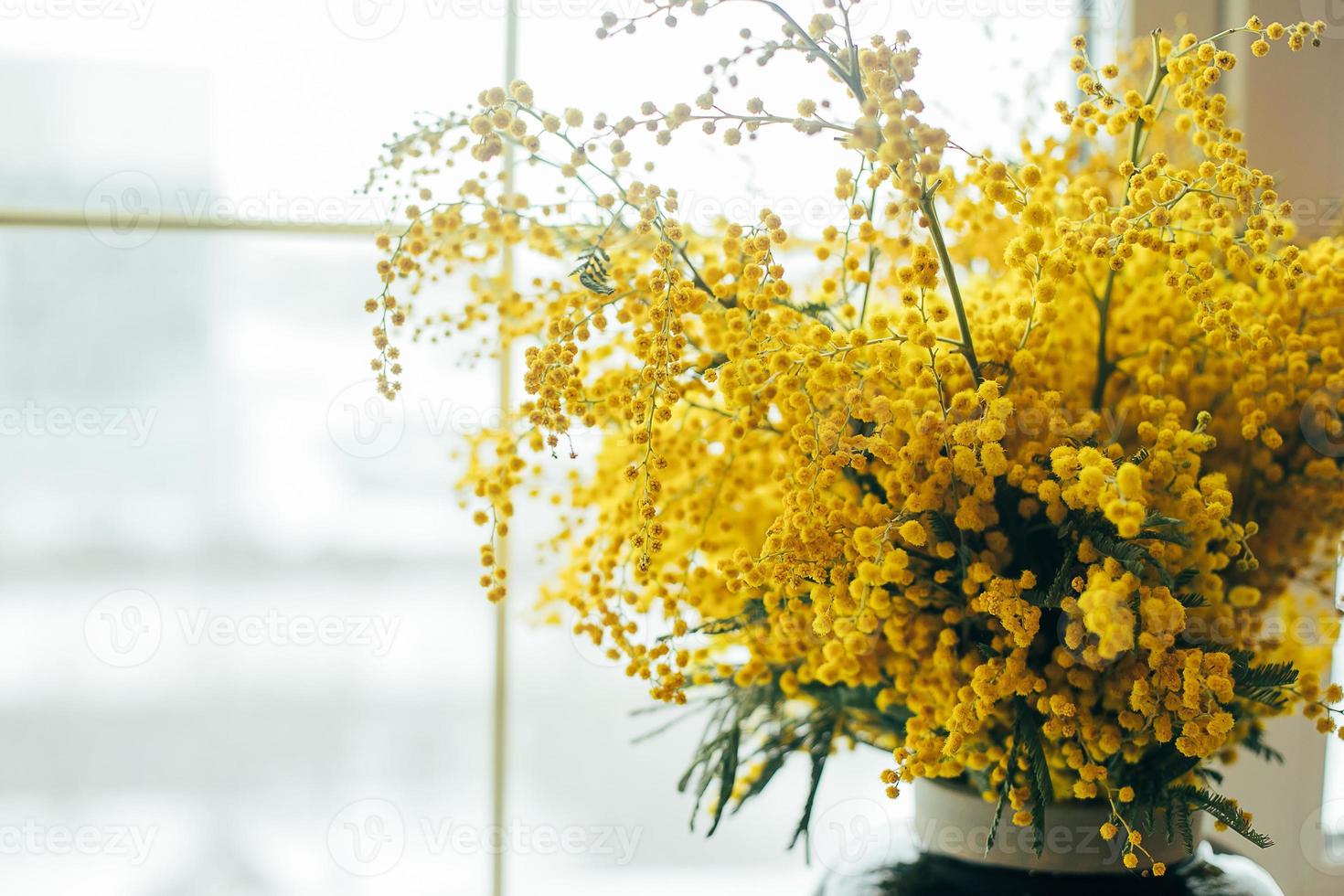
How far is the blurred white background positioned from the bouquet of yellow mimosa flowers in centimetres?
37

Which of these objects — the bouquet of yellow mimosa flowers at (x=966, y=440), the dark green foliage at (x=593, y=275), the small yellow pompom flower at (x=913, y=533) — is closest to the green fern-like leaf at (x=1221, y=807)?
the bouquet of yellow mimosa flowers at (x=966, y=440)

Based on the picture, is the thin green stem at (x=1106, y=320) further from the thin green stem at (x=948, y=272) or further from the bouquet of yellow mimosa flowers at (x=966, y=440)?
the thin green stem at (x=948, y=272)

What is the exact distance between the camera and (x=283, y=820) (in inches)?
45.4

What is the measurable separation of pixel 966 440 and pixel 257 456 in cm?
81

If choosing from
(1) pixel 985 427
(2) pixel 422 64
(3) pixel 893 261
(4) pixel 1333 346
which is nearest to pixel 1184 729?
(1) pixel 985 427

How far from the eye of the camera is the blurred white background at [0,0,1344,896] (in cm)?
108

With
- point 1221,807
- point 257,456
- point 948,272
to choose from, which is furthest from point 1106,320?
point 257,456

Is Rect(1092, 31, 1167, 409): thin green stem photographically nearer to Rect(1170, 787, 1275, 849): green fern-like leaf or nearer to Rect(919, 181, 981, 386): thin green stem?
Rect(919, 181, 981, 386): thin green stem

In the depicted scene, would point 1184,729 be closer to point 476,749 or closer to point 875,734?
point 875,734

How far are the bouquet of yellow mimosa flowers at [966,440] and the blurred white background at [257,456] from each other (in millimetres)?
371

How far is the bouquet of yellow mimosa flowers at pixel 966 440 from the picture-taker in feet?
1.97

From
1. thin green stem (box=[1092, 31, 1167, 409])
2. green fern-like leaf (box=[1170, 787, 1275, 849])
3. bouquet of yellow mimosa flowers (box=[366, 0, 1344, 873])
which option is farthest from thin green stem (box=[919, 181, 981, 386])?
green fern-like leaf (box=[1170, 787, 1275, 849])

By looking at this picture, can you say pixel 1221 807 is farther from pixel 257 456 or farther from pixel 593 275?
pixel 257 456

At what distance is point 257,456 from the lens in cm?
113
